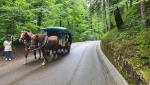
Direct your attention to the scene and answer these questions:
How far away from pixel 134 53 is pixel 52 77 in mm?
3821

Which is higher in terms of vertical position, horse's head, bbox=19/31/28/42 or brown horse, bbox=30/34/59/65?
horse's head, bbox=19/31/28/42

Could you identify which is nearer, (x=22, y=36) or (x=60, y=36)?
(x=22, y=36)

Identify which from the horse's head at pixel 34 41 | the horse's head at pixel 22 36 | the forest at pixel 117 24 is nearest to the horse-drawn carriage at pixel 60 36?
the horse's head at pixel 34 41

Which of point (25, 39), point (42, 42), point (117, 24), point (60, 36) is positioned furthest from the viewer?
point (117, 24)

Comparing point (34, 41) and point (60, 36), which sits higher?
point (60, 36)

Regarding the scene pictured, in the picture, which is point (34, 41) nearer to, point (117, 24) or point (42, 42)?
point (42, 42)

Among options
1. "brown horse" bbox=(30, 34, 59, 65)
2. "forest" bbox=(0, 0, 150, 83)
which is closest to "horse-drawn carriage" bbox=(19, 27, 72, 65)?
"brown horse" bbox=(30, 34, 59, 65)

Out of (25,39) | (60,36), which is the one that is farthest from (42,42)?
(60,36)

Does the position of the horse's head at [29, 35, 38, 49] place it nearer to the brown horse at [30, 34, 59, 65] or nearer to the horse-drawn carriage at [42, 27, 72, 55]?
the brown horse at [30, 34, 59, 65]

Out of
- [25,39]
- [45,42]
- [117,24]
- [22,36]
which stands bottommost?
[45,42]

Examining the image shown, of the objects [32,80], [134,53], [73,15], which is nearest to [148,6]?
[134,53]

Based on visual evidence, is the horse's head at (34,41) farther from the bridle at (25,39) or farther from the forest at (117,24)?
the forest at (117,24)

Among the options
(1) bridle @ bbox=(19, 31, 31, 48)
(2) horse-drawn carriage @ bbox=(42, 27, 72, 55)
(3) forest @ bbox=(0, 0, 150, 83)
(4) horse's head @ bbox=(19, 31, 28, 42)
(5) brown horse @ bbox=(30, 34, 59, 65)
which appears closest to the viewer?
(3) forest @ bbox=(0, 0, 150, 83)

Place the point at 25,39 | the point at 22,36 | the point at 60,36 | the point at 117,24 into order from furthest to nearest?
1. the point at 117,24
2. the point at 60,36
3. the point at 25,39
4. the point at 22,36
